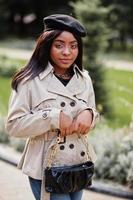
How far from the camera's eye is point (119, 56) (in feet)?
77.8

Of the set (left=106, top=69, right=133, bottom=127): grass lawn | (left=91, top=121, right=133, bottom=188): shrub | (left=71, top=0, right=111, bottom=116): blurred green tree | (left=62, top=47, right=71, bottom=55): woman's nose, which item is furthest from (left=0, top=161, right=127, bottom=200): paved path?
(left=71, top=0, right=111, bottom=116): blurred green tree

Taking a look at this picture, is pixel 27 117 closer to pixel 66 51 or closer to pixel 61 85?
pixel 61 85

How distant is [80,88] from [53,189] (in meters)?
0.68

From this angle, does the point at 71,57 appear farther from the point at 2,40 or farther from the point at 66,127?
the point at 2,40

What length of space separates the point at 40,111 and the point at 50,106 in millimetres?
80

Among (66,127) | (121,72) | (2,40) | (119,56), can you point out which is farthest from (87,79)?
(2,40)

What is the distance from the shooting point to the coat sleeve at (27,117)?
354 centimetres

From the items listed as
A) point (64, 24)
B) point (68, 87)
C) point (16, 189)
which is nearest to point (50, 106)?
point (68, 87)

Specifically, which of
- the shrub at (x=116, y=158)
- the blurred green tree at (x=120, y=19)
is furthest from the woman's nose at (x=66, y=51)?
the blurred green tree at (x=120, y=19)

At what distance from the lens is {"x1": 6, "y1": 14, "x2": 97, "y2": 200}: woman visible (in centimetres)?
356

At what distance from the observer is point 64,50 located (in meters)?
3.64

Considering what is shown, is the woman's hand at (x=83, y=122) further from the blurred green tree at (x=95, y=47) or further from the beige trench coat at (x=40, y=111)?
the blurred green tree at (x=95, y=47)

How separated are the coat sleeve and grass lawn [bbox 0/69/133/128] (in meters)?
5.49

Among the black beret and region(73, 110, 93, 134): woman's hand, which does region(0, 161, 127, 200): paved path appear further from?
the black beret
